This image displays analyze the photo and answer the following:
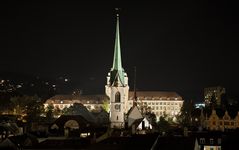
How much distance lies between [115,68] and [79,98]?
82.7 meters

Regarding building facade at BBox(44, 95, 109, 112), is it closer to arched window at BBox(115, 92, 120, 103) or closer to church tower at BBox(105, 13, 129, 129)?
church tower at BBox(105, 13, 129, 129)

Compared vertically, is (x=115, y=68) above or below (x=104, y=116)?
above

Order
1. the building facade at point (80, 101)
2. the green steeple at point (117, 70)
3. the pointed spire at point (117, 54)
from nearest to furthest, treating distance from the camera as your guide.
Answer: the green steeple at point (117, 70)
the pointed spire at point (117, 54)
the building facade at point (80, 101)

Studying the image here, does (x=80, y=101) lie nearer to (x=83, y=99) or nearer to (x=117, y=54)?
(x=83, y=99)

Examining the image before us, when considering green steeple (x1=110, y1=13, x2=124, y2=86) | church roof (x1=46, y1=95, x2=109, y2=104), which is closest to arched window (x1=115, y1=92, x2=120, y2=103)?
green steeple (x1=110, y1=13, x2=124, y2=86)

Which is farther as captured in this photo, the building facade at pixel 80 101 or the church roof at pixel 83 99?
the church roof at pixel 83 99

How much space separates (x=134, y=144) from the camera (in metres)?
42.3

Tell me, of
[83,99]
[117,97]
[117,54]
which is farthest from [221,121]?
[83,99]

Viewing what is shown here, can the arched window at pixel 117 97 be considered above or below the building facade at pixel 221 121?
above

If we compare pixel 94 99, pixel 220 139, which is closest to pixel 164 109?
pixel 94 99

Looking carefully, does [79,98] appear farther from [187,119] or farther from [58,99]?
[187,119]

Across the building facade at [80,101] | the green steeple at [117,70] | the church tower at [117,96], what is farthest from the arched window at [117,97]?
the building facade at [80,101]

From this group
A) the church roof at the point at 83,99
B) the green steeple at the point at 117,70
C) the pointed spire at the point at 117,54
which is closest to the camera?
the green steeple at the point at 117,70

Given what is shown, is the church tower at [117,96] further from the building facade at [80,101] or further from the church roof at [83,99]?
the church roof at [83,99]
